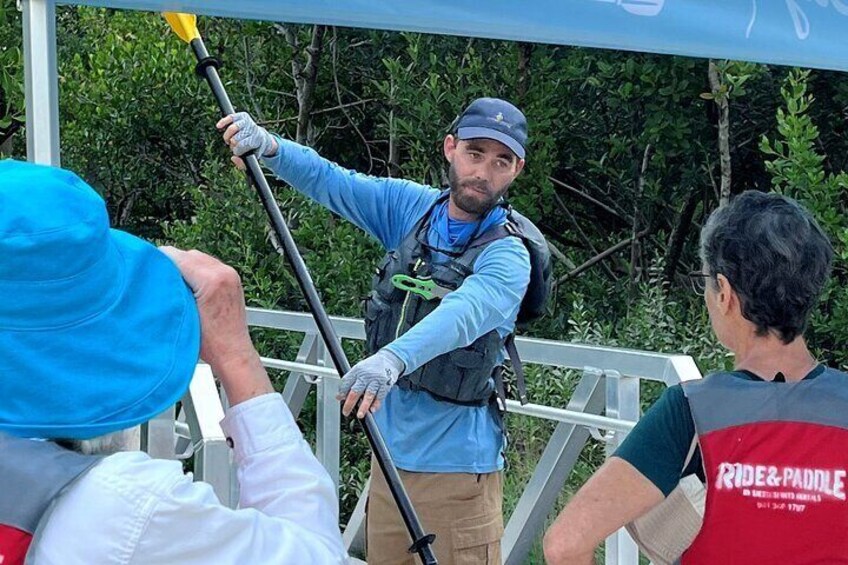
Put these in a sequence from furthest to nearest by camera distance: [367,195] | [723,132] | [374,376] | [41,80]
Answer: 1. [723,132]
2. [367,195]
3. [374,376]
4. [41,80]

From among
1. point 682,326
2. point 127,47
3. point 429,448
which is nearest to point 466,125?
point 429,448

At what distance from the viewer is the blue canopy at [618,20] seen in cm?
209

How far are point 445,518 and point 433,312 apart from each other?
23.6 inches

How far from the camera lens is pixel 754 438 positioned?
168 centimetres

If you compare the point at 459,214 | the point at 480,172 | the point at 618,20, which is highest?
the point at 618,20

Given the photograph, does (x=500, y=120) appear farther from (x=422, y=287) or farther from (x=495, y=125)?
(x=422, y=287)

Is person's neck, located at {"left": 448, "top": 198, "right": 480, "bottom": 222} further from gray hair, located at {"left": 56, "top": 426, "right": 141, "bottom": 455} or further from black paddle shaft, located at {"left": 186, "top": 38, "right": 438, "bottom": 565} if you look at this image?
gray hair, located at {"left": 56, "top": 426, "right": 141, "bottom": 455}

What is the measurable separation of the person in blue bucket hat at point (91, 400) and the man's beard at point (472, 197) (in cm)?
166

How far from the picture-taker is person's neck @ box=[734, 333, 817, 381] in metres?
1.76

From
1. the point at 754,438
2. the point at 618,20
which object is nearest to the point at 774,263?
the point at 754,438

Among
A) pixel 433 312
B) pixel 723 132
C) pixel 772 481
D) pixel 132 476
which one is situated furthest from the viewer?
pixel 723 132

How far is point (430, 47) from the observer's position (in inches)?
287

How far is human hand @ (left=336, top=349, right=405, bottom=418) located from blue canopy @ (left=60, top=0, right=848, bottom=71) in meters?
0.67

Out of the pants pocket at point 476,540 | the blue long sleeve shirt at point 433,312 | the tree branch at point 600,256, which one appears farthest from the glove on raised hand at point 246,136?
the tree branch at point 600,256
